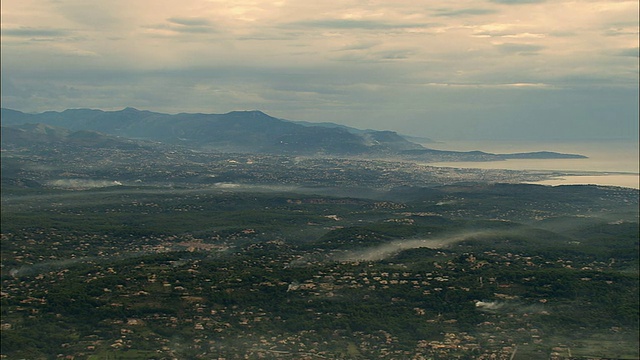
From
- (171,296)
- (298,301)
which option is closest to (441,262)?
(298,301)

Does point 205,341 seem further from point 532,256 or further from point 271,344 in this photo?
point 532,256

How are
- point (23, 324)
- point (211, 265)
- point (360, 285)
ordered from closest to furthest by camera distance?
1. point (23, 324)
2. point (360, 285)
3. point (211, 265)

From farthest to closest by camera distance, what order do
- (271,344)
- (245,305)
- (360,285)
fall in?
(360,285), (245,305), (271,344)

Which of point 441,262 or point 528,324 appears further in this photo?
point 441,262

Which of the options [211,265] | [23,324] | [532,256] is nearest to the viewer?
[23,324]

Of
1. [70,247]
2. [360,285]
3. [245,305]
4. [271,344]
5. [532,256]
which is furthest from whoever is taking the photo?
[70,247]

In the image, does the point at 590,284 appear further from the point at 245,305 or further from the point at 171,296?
the point at 171,296

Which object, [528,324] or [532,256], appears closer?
[528,324]

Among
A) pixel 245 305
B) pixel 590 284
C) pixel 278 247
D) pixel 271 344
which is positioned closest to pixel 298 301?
pixel 245 305
